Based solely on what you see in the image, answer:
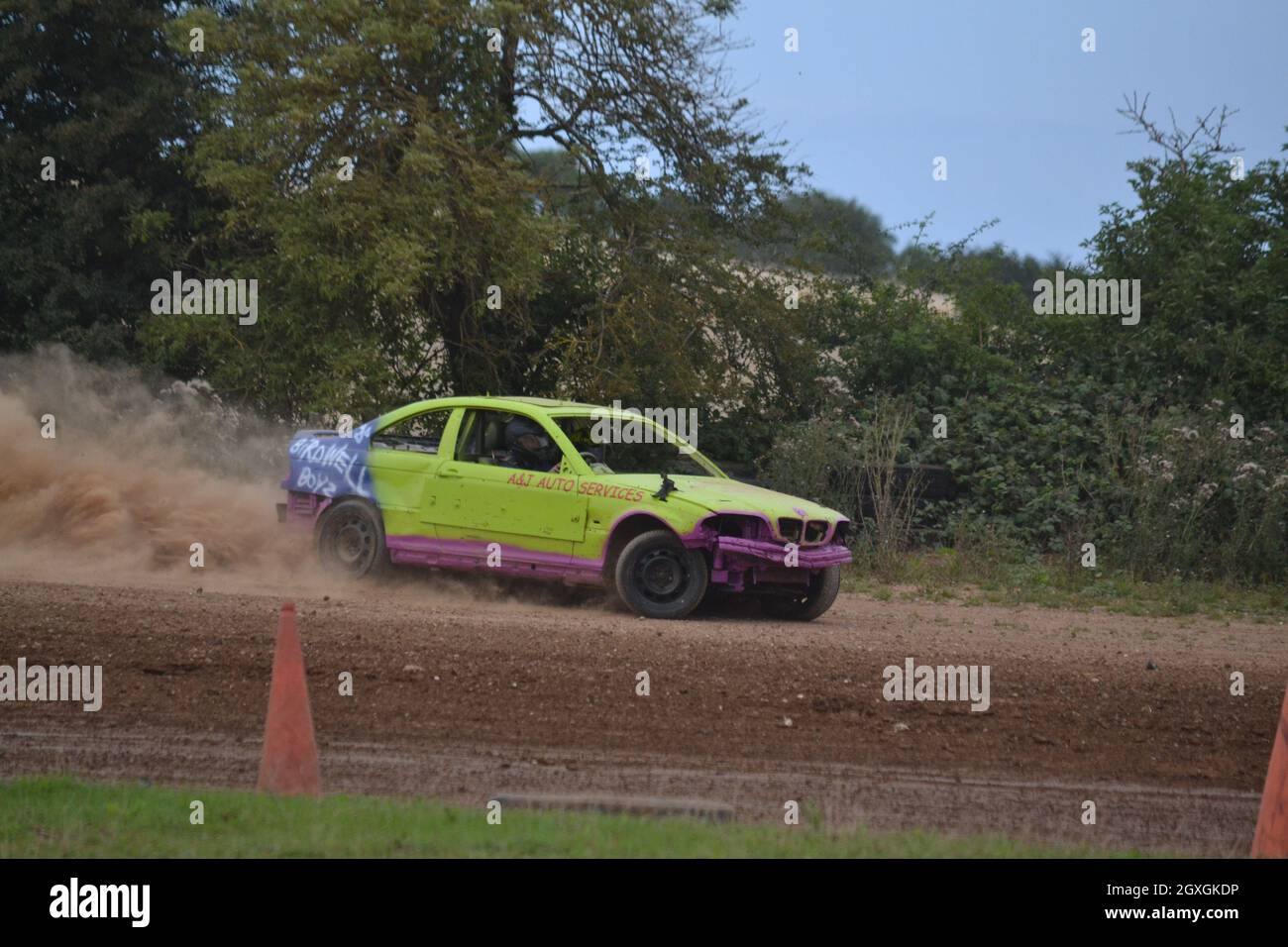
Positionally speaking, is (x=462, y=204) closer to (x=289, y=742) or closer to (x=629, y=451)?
(x=629, y=451)

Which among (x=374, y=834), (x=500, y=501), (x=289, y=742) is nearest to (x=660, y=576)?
(x=500, y=501)

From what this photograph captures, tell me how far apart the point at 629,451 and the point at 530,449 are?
35.5 inches

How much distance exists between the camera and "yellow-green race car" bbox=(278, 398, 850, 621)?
12570 millimetres

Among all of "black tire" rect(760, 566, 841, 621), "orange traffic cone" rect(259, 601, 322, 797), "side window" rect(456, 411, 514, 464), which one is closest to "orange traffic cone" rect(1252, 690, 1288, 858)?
"orange traffic cone" rect(259, 601, 322, 797)

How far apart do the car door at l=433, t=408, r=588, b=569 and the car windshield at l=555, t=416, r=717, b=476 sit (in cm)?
29

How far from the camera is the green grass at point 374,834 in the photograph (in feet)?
18.6

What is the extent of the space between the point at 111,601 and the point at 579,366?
933 cm

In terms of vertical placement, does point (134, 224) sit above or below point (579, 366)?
above

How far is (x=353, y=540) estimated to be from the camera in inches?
555

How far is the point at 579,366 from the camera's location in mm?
20516

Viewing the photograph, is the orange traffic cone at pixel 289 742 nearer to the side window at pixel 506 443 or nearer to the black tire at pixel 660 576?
the black tire at pixel 660 576

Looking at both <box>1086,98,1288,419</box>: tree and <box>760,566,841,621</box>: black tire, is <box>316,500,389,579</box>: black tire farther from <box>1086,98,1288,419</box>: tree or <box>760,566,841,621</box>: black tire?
<box>1086,98,1288,419</box>: tree
